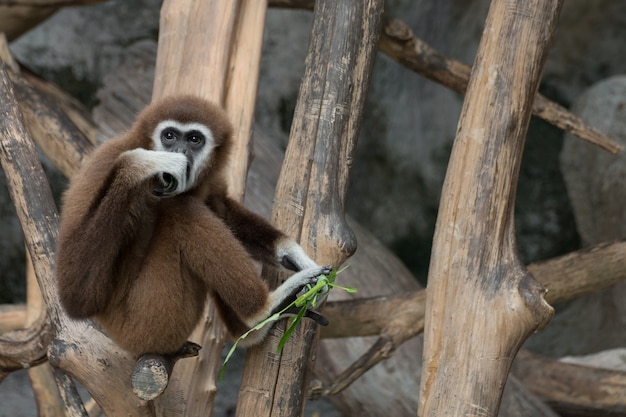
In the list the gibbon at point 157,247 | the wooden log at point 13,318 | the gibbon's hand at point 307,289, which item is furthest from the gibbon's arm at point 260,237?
the wooden log at point 13,318

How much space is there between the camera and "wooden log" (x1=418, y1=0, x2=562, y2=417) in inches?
155

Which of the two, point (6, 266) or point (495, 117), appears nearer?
point (495, 117)

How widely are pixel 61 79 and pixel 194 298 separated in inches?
214

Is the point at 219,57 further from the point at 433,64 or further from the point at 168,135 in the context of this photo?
the point at 433,64

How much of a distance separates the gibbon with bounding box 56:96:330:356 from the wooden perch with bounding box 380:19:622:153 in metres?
2.64

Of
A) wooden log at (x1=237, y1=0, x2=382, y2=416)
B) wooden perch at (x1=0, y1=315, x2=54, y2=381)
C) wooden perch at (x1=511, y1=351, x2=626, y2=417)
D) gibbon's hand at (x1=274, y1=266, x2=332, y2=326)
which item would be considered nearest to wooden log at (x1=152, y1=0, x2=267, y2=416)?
wooden log at (x1=237, y1=0, x2=382, y2=416)

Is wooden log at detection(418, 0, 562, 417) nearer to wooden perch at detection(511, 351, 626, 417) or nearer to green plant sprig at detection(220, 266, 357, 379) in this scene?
green plant sprig at detection(220, 266, 357, 379)

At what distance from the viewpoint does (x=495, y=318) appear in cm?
395

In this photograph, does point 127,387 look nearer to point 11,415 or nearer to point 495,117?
point 495,117

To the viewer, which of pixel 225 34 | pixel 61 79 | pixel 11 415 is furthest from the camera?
pixel 61 79

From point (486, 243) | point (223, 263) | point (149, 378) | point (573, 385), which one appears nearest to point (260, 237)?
point (223, 263)

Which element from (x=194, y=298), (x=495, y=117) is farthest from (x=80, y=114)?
(x=495, y=117)

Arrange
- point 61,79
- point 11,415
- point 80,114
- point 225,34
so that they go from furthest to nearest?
point 61,79 < point 11,415 < point 80,114 < point 225,34

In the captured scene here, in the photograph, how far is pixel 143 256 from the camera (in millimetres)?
3758
